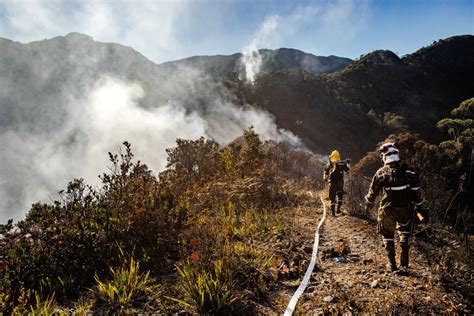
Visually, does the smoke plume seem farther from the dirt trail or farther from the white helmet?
the white helmet

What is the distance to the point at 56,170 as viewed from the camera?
3750cm

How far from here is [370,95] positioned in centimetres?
5972

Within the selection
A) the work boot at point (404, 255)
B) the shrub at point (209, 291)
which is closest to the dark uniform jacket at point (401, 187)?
the work boot at point (404, 255)

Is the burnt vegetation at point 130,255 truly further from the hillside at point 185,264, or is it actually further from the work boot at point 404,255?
the work boot at point 404,255

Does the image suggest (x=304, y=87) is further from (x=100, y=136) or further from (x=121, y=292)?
(x=121, y=292)

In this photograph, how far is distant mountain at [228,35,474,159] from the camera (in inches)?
1889

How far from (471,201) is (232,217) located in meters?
15.5

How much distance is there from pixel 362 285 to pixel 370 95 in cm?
6194

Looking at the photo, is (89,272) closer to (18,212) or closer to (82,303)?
(82,303)

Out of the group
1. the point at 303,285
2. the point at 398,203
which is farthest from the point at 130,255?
the point at 398,203

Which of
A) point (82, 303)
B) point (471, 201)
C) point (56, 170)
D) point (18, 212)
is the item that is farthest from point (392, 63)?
point (82, 303)

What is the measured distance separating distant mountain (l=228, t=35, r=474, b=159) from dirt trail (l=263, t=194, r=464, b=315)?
38.4 metres

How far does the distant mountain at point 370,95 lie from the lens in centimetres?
4797

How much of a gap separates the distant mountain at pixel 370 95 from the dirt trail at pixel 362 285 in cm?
3844
